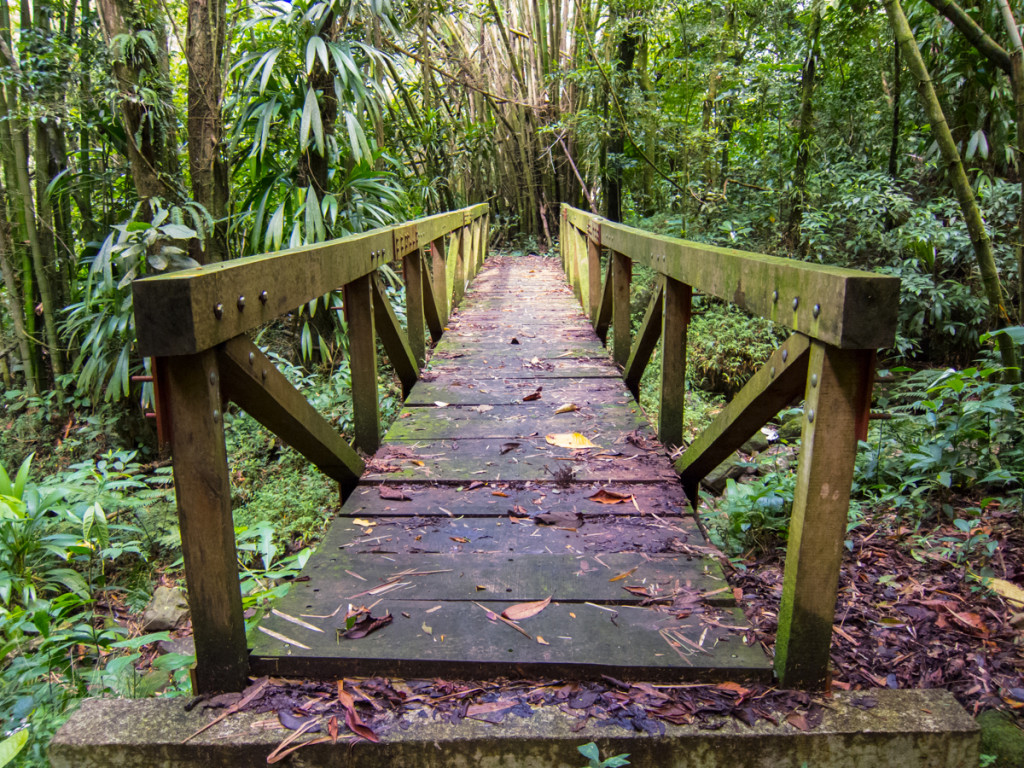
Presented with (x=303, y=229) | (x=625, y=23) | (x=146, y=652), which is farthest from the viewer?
(x=625, y=23)

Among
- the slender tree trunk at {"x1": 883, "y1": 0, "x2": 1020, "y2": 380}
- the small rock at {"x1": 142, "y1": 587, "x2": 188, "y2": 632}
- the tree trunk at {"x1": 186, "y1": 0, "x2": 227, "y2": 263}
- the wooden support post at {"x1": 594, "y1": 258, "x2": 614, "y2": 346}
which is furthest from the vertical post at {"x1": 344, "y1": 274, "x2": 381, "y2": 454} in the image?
the tree trunk at {"x1": 186, "y1": 0, "x2": 227, "y2": 263}

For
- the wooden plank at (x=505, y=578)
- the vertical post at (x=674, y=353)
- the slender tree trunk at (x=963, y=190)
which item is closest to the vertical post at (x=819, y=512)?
the wooden plank at (x=505, y=578)

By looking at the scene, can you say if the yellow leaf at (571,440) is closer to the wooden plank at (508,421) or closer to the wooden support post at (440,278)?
the wooden plank at (508,421)

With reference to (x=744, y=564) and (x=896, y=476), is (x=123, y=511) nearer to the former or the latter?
(x=744, y=564)

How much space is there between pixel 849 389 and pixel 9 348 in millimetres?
7044

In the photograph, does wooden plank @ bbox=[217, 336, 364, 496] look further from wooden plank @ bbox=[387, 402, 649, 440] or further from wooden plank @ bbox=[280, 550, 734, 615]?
wooden plank @ bbox=[387, 402, 649, 440]

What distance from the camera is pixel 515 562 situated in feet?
5.59

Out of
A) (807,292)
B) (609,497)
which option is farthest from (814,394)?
(609,497)

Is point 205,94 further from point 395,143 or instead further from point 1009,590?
point 1009,590

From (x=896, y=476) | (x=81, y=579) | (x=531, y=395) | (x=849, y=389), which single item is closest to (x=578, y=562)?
(x=849, y=389)

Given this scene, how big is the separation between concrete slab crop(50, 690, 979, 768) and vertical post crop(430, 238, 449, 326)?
3322 millimetres

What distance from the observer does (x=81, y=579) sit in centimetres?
296

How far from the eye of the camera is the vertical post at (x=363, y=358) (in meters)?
2.34

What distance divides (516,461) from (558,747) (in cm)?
128
